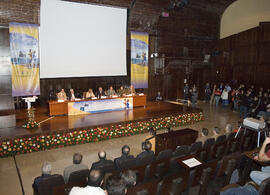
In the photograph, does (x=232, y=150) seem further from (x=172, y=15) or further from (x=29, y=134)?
(x=172, y=15)

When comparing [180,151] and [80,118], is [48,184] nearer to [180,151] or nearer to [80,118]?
[180,151]

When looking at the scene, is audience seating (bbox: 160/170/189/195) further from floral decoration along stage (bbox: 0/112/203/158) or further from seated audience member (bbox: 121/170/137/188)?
floral decoration along stage (bbox: 0/112/203/158)

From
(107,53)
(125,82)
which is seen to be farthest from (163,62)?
(107,53)

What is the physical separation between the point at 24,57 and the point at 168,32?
8.46m

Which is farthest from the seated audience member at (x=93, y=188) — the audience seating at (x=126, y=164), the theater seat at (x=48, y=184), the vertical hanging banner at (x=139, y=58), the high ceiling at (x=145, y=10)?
the vertical hanging banner at (x=139, y=58)

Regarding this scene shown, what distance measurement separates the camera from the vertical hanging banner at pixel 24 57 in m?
9.05

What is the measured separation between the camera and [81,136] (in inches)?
282

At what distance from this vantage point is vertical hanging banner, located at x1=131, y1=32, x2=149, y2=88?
12.3 m

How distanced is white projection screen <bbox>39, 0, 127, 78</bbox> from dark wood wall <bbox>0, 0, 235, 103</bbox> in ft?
1.38

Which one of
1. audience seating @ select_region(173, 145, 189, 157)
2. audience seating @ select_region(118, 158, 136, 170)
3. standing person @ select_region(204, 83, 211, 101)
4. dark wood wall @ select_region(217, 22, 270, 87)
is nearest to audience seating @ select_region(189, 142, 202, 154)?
audience seating @ select_region(173, 145, 189, 157)

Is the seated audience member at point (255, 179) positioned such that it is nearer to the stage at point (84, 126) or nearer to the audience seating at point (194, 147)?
the audience seating at point (194, 147)

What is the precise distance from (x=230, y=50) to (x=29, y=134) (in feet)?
45.1

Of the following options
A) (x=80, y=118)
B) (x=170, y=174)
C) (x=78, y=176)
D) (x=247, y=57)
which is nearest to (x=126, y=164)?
(x=170, y=174)

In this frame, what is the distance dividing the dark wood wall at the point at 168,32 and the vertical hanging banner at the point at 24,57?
1.34 ft
